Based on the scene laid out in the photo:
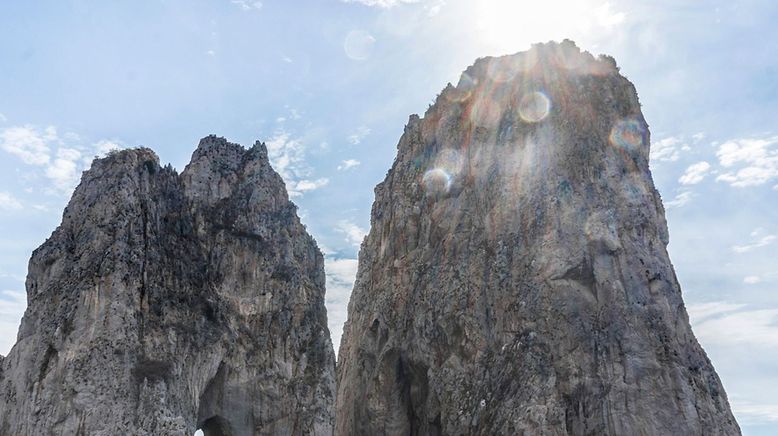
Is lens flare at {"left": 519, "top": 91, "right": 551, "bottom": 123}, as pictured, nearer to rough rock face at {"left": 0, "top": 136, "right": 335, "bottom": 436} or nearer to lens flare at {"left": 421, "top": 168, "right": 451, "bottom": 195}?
lens flare at {"left": 421, "top": 168, "right": 451, "bottom": 195}

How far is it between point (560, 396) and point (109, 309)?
2714 centimetres

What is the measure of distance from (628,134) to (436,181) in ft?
52.5

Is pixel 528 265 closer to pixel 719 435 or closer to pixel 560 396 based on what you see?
pixel 560 396

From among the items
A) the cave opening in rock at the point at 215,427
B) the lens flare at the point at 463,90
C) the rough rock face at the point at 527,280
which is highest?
the lens flare at the point at 463,90

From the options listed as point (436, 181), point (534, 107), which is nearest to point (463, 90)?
point (534, 107)

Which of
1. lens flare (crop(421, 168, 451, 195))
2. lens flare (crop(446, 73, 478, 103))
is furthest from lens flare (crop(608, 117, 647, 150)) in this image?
lens flare (crop(421, 168, 451, 195))

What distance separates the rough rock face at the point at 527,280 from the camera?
42.7 metres

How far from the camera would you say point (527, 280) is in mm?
47781

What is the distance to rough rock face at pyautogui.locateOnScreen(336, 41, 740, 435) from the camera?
42.7 meters

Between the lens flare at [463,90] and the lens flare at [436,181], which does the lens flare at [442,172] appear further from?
the lens flare at [463,90]

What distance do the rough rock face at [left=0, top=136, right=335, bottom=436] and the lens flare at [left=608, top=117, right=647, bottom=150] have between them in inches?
A: 982

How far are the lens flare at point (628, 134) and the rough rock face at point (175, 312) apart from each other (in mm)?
24949

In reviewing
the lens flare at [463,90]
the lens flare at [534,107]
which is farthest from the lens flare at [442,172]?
the lens flare at [534,107]

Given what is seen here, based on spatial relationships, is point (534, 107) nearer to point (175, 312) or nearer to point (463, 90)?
point (463, 90)
